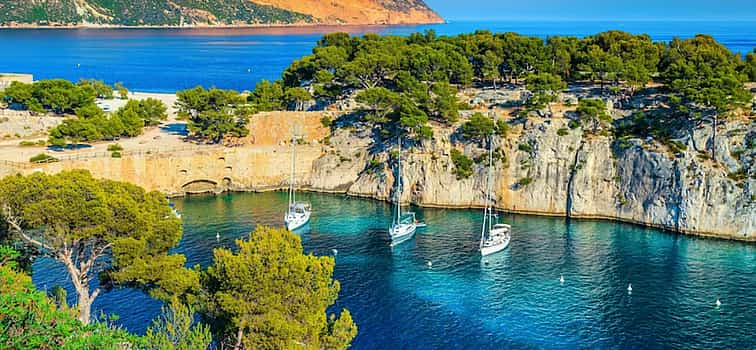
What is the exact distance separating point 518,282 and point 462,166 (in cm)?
2462

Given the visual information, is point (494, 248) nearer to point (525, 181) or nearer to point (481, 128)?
point (525, 181)

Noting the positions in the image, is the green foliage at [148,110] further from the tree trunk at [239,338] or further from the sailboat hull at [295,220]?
the tree trunk at [239,338]

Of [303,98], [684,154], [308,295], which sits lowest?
[308,295]

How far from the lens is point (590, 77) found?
311 ft

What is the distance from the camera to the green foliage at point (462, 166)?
8212cm

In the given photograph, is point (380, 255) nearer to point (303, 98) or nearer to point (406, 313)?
point (406, 313)

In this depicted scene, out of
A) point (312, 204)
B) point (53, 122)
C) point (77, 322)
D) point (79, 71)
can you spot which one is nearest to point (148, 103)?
point (53, 122)

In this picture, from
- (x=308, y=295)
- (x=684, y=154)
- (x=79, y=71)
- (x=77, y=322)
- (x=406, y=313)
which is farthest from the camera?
(x=79, y=71)

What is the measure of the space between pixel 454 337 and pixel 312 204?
35.8 meters

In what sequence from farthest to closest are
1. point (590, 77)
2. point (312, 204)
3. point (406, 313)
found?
point (590, 77), point (312, 204), point (406, 313)

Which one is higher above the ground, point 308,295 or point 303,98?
point 303,98

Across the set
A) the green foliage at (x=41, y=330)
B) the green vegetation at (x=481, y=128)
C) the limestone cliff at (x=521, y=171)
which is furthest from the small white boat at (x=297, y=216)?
the green foliage at (x=41, y=330)

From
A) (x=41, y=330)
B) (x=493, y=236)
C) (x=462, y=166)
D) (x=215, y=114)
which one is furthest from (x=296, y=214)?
(x=41, y=330)

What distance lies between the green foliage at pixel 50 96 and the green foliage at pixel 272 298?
70712mm
